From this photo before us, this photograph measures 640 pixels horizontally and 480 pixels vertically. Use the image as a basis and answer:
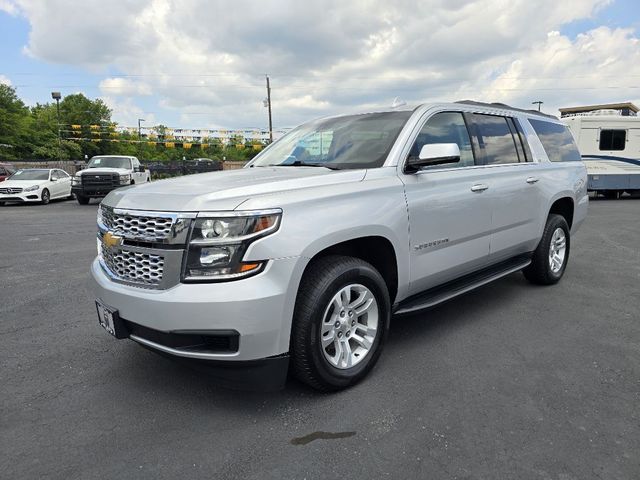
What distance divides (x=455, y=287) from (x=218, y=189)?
2.20 m

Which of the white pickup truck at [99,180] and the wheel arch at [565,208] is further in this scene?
the white pickup truck at [99,180]

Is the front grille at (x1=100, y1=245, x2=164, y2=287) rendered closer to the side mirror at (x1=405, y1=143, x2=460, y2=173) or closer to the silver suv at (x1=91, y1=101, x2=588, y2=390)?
the silver suv at (x1=91, y1=101, x2=588, y2=390)

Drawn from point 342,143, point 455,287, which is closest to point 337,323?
point 455,287

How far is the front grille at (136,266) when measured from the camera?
264 centimetres

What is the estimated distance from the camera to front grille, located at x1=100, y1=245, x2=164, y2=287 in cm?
264

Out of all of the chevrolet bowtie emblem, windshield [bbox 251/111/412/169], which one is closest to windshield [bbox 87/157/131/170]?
windshield [bbox 251/111/412/169]

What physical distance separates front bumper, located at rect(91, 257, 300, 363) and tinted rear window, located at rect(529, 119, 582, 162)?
155 inches

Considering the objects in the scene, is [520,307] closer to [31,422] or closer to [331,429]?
[331,429]

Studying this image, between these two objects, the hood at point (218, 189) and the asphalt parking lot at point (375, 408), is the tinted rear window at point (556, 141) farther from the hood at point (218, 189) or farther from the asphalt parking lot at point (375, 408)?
the hood at point (218, 189)

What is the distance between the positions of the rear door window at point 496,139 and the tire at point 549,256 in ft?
3.08

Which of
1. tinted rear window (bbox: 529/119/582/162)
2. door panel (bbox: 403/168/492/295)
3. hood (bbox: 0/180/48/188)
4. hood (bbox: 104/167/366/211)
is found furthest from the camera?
hood (bbox: 0/180/48/188)

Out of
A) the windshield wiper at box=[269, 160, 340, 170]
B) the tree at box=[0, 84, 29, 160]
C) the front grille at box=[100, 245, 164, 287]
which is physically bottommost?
the front grille at box=[100, 245, 164, 287]

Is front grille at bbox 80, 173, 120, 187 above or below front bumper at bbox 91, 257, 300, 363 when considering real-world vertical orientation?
above

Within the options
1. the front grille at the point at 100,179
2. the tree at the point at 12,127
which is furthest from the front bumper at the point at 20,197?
the tree at the point at 12,127
